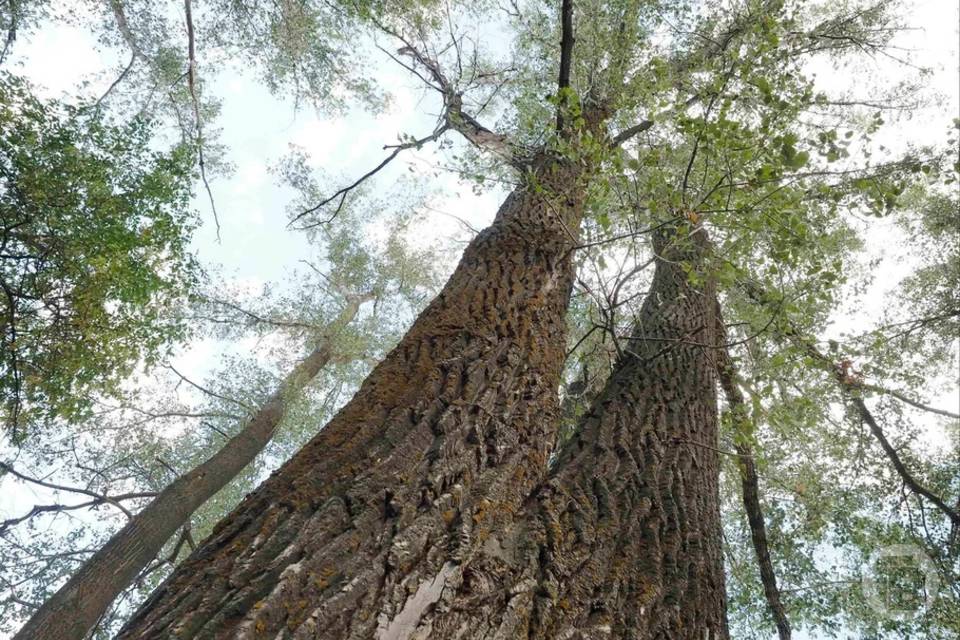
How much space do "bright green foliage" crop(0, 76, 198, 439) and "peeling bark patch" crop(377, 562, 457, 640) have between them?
5323mm

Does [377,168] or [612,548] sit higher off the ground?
[377,168]

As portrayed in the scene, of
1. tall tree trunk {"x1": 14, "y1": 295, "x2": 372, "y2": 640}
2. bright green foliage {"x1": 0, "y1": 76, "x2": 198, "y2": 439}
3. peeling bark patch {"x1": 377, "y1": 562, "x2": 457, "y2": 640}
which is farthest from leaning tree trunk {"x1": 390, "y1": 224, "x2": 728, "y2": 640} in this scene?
tall tree trunk {"x1": 14, "y1": 295, "x2": 372, "y2": 640}

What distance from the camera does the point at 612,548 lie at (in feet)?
7.39

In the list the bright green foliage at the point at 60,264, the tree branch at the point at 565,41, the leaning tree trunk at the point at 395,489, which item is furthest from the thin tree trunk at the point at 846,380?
the bright green foliage at the point at 60,264

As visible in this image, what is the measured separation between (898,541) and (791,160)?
709cm

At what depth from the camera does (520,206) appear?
4.70 metres

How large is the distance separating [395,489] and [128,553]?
20.7ft

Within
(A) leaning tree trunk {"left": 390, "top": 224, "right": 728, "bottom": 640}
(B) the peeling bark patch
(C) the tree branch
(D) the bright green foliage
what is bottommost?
(B) the peeling bark patch

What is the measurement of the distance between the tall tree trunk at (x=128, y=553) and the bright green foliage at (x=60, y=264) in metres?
1.71

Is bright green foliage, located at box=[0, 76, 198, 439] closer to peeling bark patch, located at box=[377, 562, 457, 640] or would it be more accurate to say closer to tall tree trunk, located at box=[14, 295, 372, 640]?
tall tree trunk, located at box=[14, 295, 372, 640]

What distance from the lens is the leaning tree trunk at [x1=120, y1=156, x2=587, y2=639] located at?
1.53 meters

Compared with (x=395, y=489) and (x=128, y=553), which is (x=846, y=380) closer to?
(x=395, y=489)

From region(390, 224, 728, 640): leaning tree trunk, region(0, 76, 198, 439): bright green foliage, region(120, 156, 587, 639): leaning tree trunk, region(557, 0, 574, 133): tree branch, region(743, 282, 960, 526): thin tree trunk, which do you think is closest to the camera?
region(120, 156, 587, 639): leaning tree trunk

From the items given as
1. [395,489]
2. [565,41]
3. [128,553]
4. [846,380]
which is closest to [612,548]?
[395,489]
